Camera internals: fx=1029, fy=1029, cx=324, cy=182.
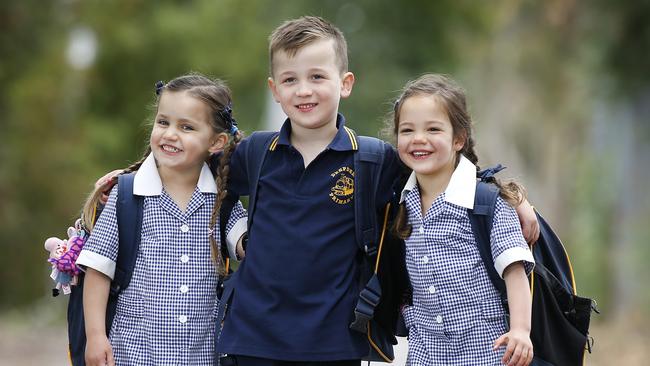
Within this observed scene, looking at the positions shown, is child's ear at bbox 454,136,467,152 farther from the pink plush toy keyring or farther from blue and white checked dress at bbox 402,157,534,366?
the pink plush toy keyring

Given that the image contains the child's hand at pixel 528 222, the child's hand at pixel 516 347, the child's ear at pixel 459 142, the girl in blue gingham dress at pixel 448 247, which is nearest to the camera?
the child's hand at pixel 516 347

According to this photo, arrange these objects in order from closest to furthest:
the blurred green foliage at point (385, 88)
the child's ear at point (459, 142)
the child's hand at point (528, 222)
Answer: the child's hand at point (528, 222)
the child's ear at point (459, 142)
the blurred green foliage at point (385, 88)

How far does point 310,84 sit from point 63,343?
28.0 feet

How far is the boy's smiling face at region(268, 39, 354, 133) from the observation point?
14.1ft

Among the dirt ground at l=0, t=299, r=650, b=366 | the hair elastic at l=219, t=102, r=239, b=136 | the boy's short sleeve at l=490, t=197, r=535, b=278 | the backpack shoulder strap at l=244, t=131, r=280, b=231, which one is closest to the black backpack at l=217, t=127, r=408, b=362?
the backpack shoulder strap at l=244, t=131, r=280, b=231

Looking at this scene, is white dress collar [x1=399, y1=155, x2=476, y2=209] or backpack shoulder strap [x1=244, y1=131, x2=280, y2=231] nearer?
white dress collar [x1=399, y1=155, x2=476, y2=209]

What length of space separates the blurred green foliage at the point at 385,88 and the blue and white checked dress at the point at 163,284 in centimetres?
672

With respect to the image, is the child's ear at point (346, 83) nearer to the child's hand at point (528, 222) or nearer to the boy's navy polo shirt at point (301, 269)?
the boy's navy polo shirt at point (301, 269)

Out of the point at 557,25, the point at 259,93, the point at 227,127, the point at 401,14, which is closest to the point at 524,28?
the point at 557,25

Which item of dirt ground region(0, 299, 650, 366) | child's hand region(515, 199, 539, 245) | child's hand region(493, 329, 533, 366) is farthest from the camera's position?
dirt ground region(0, 299, 650, 366)

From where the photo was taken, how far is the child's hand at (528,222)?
4.17m

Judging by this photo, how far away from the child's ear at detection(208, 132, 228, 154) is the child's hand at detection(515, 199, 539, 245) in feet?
4.31

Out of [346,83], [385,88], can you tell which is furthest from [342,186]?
[385,88]

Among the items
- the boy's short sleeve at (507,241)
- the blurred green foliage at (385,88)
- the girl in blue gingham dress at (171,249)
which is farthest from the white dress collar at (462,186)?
the blurred green foliage at (385,88)
